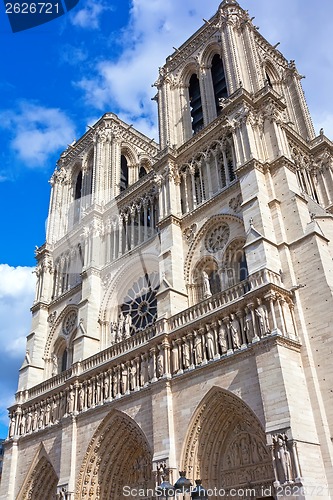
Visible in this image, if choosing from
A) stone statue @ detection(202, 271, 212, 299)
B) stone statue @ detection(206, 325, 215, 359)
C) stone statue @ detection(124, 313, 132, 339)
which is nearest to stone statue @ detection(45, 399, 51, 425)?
stone statue @ detection(124, 313, 132, 339)

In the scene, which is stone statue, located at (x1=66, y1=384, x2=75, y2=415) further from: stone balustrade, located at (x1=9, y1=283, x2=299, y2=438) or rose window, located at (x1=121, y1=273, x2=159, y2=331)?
rose window, located at (x1=121, y1=273, x2=159, y2=331)

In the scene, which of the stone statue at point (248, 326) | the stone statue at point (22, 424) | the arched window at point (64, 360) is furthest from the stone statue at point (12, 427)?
the stone statue at point (248, 326)

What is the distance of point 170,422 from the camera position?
1434cm

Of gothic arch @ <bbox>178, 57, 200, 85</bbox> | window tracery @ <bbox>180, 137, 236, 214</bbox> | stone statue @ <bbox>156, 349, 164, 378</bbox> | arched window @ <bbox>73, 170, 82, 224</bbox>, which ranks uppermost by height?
gothic arch @ <bbox>178, 57, 200, 85</bbox>

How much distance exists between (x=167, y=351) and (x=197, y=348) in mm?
1245

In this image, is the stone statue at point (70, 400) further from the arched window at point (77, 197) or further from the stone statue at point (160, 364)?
the arched window at point (77, 197)

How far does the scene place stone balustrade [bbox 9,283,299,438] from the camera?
44.4 ft

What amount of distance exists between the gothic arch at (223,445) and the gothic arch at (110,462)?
325 cm

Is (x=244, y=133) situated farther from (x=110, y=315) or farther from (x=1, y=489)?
(x=1, y=489)

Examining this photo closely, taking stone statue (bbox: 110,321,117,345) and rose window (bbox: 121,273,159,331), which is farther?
stone statue (bbox: 110,321,117,345)

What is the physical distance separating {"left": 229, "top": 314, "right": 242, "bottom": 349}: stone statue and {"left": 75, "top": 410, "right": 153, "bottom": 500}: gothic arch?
16.7ft

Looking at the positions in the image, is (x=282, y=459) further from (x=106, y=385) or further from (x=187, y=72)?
(x=187, y=72)

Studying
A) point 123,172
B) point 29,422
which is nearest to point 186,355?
point 29,422

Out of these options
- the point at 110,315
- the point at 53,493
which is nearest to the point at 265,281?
the point at 110,315
